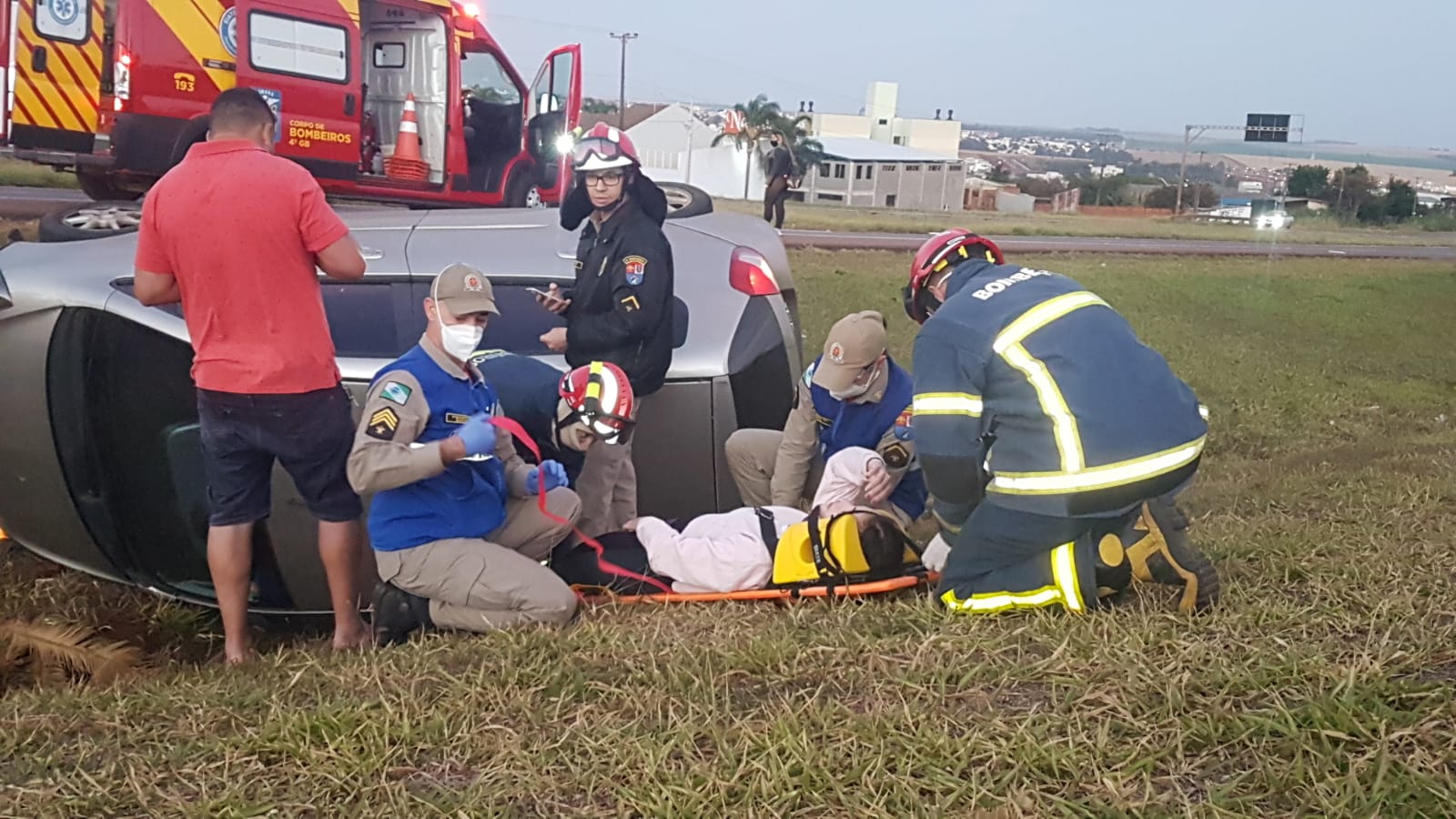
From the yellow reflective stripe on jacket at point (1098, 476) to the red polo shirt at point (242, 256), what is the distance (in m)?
2.11

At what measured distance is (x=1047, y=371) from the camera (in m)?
3.21

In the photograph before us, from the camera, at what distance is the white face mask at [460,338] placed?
3602mm

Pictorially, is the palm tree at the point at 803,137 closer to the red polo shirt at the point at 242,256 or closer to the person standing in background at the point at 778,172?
the person standing in background at the point at 778,172

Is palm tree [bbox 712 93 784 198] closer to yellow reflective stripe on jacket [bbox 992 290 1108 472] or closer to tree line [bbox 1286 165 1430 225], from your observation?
tree line [bbox 1286 165 1430 225]

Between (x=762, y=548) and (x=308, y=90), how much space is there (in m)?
7.94

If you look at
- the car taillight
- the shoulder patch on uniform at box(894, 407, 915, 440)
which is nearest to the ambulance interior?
the car taillight

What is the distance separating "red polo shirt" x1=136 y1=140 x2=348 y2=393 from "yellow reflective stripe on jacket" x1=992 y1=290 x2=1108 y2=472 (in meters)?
2.01

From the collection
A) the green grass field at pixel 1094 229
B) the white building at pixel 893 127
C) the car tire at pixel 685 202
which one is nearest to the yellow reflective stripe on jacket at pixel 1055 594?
the car tire at pixel 685 202

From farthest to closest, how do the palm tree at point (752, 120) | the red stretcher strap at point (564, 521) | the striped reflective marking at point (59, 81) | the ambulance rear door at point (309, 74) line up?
1. the palm tree at point (752, 120)
2. the ambulance rear door at point (309, 74)
3. the striped reflective marking at point (59, 81)
4. the red stretcher strap at point (564, 521)

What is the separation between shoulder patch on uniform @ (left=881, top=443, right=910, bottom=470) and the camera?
430 centimetres

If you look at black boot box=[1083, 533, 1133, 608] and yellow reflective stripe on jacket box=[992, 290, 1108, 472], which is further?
black boot box=[1083, 533, 1133, 608]

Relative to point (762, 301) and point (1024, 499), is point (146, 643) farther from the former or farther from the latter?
Answer: point (1024, 499)

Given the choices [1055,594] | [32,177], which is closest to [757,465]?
[1055,594]

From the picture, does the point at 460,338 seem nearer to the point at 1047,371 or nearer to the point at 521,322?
the point at 521,322
